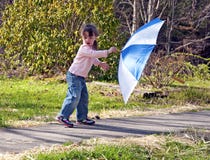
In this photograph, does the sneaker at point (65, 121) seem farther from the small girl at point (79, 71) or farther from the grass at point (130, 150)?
the grass at point (130, 150)

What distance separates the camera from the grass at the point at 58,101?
9.26m

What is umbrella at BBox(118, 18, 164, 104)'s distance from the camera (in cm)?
722

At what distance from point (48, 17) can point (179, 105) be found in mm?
6723

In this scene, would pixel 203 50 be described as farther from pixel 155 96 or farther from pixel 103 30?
pixel 155 96

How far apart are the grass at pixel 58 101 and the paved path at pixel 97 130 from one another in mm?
567

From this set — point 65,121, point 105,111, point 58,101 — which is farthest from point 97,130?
point 58,101

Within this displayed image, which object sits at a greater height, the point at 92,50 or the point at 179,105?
the point at 92,50

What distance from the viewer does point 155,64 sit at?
14859 millimetres

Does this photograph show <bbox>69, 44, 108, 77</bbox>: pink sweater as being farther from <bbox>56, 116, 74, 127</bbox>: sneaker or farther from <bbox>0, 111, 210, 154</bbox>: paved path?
<bbox>0, 111, 210, 154</bbox>: paved path

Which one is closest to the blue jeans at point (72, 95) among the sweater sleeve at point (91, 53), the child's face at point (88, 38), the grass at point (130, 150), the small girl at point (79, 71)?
the small girl at point (79, 71)

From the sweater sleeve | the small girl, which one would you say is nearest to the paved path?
the small girl

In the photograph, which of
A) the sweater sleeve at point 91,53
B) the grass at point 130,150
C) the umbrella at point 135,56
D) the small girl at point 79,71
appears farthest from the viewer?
the small girl at point 79,71

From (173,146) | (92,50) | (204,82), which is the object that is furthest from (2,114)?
(204,82)

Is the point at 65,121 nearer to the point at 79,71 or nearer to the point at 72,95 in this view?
the point at 72,95
